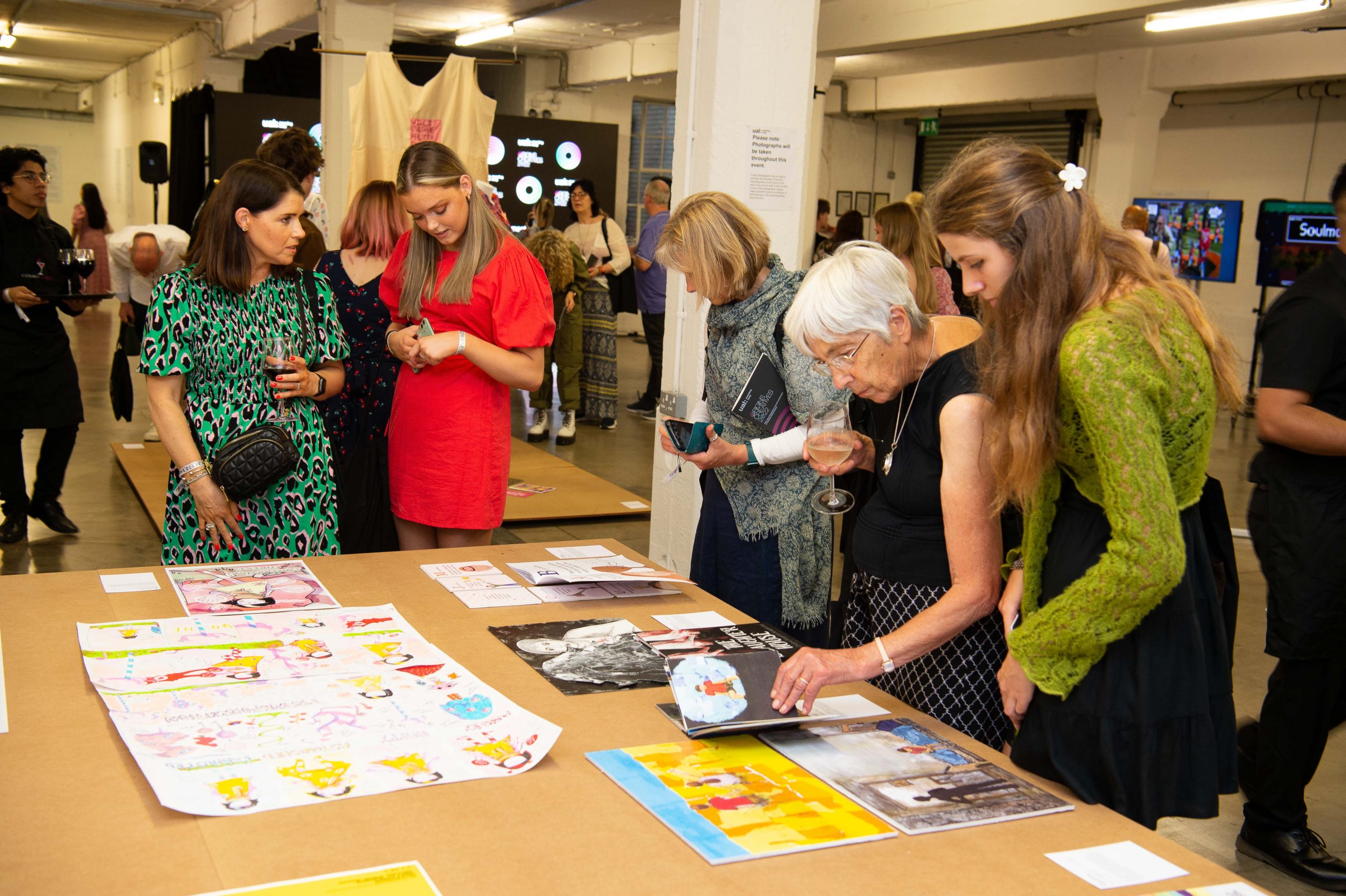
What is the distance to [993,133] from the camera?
52.4 ft

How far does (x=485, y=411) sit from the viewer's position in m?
3.00

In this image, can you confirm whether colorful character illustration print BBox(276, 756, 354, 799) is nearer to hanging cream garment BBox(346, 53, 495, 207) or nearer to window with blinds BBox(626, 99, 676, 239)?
hanging cream garment BBox(346, 53, 495, 207)

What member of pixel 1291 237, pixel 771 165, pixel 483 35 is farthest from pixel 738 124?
pixel 483 35

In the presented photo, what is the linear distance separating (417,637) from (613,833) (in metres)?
0.69

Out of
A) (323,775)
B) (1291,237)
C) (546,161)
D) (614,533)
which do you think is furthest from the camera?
(546,161)

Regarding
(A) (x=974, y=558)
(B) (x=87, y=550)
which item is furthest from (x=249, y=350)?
(B) (x=87, y=550)

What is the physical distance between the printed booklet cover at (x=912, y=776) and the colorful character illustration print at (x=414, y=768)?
17.6 inches

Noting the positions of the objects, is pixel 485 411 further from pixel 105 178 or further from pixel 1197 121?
pixel 105 178

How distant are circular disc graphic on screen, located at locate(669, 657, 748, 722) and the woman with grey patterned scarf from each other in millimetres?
891

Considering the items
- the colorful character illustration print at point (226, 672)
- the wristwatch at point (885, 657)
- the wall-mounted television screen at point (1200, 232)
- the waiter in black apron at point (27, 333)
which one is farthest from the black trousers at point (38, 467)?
the wall-mounted television screen at point (1200, 232)

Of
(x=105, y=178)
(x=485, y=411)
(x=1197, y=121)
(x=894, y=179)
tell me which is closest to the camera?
(x=485, y=411)

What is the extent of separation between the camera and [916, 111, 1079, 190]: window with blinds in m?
14.4

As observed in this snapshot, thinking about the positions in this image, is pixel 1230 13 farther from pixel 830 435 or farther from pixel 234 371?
pixel 234 371

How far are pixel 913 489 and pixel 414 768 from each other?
92cm
